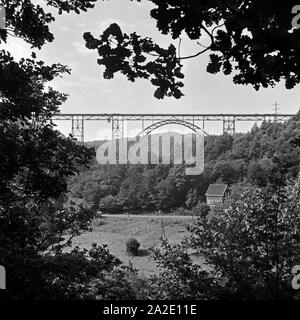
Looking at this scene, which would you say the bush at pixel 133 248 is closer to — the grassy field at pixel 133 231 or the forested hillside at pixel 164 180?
the grassy field at pixel 133 231

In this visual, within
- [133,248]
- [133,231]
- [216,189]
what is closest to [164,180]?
[133,231]

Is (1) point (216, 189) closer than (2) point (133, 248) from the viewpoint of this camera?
No

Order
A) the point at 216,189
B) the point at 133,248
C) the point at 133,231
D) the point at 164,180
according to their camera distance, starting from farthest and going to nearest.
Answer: the point at 164,180
the point at 133,231
the point at 216,189
the point at 133,248

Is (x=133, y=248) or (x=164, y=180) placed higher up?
(x=164, y=180)

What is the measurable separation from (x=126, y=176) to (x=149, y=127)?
1311 centimetres

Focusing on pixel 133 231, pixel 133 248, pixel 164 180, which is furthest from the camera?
pixel 164 180

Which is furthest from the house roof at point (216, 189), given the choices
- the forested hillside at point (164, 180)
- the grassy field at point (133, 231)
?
the grassy field at point (133, 231)

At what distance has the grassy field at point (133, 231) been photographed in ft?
133

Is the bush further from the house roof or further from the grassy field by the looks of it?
the house roof

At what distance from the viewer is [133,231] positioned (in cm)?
4738

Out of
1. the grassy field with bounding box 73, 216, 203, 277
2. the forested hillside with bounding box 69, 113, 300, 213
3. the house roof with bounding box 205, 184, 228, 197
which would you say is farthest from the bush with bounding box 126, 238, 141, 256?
the forested hillside with bounding box 69, 113, 300, 213

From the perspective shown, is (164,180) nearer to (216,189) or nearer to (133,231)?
(133,231)

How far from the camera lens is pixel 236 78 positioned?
1900 mm

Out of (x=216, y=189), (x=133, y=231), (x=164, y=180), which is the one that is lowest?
(x=133, y=231)
